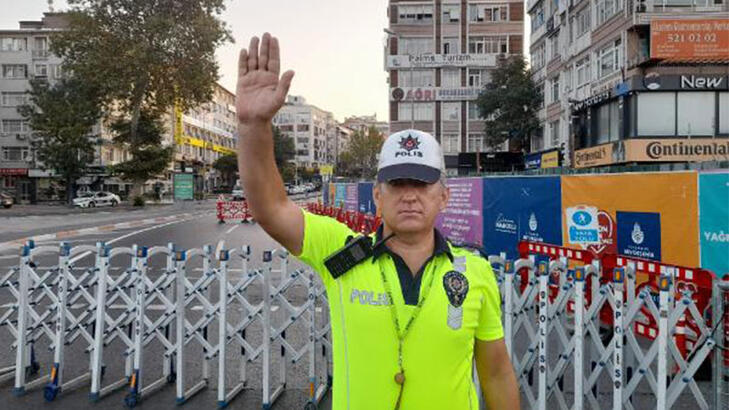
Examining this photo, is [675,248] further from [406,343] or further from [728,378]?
[406,343]

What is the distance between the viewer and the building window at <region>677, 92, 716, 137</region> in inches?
1136

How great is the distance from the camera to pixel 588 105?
1339 inches

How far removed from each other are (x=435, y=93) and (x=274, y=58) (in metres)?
53.5

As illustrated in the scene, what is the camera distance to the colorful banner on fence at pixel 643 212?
7711 mm

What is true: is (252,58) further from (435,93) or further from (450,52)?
(450,52)

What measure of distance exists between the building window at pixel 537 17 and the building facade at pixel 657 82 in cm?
963

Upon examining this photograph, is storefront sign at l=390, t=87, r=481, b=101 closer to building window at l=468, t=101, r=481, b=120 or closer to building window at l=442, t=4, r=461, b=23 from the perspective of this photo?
building window at l=468, t=101, r=481, b=120

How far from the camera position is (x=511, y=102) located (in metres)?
44.8

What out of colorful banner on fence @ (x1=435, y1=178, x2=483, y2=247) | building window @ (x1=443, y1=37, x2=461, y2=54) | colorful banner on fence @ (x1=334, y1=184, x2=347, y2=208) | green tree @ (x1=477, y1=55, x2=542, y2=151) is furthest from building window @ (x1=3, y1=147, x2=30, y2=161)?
colorful banner on fence @ (x1=435, y1=178, x2=483, y2=247)

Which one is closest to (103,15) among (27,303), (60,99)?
(60,99)

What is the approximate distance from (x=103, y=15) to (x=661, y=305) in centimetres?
4791

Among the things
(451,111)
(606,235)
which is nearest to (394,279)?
(606,235)

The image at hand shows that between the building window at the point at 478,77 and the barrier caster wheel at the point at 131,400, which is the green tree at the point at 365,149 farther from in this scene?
the barrier caster wheel at the point at 131,400

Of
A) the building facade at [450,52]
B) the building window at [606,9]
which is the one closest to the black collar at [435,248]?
the building window at [606,9]
